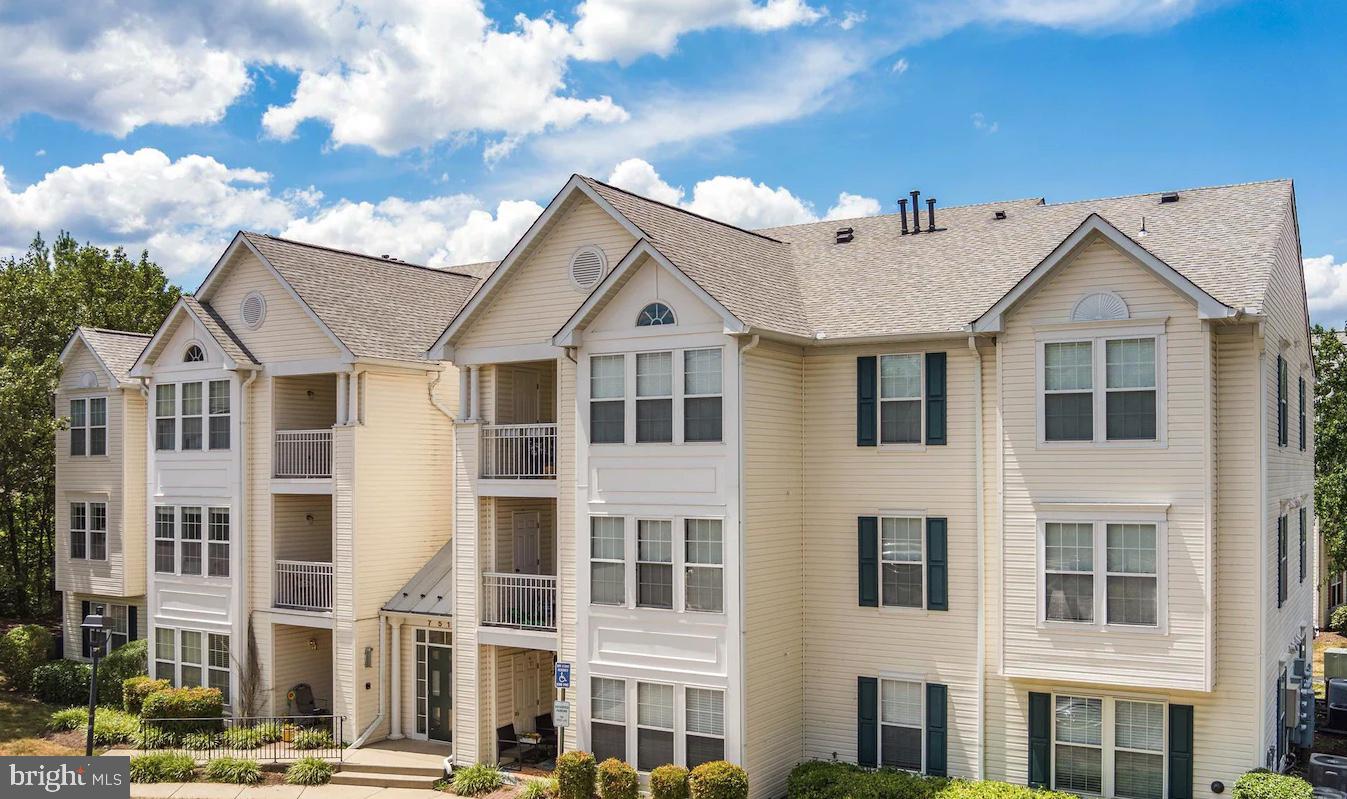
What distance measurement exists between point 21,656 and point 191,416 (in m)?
9.19

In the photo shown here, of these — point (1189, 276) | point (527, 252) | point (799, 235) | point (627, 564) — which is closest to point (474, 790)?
point (627, 564)

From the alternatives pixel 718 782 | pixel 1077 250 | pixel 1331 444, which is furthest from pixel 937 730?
pixel 1331 444

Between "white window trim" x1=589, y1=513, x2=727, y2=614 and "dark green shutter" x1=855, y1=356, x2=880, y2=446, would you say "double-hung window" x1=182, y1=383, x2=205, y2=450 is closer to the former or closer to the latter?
"white window trim" x1=589, y1=513, x2=727, y2=614

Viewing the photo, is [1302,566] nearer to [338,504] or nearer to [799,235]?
[799,235]

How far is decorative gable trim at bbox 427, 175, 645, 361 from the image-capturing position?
21.6 metres

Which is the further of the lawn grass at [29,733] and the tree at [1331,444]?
the tree at [1331,444]

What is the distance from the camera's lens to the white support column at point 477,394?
23.5 metres

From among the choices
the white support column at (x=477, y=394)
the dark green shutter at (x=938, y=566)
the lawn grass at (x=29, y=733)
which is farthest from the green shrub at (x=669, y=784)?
the lawn grass at (x=29, y=733)

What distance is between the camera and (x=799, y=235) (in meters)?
26.0

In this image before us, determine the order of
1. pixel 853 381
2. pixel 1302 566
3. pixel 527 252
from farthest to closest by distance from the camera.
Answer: pixel 1302 566, pixel 527 252, pixel 853 381

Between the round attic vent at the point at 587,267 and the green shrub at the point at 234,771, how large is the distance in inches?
478

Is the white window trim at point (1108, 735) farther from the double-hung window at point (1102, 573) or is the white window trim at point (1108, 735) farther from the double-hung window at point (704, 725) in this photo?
the double-hung window at point (704, 725)

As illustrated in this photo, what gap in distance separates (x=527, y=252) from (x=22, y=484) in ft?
71.1

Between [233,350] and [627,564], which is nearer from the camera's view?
[627,564]
